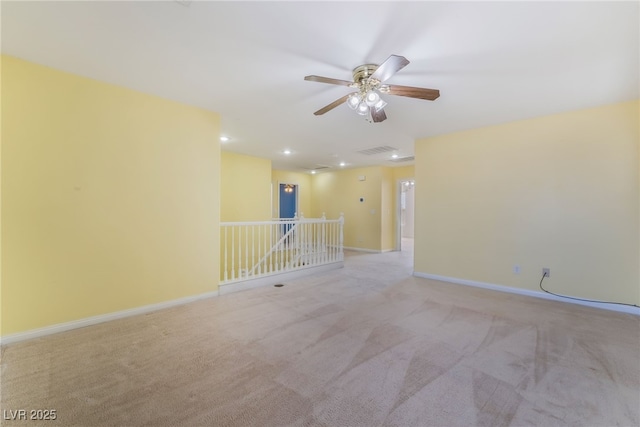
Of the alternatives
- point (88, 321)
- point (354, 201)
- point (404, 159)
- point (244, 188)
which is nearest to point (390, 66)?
point (88, 321)

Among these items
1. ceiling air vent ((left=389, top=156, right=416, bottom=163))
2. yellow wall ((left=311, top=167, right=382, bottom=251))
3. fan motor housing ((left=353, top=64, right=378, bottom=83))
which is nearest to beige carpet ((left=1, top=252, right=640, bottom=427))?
fan motor housing ((left=353, top=64, right=378, bottom=83))

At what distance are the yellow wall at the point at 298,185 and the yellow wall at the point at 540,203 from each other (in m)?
4.71

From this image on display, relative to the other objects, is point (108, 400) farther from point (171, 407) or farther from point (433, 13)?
point (433, 13)

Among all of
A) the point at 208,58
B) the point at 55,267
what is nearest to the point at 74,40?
the point at 208,58

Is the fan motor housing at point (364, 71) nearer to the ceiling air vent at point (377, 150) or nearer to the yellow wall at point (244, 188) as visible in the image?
the ceiling air vent at point (377, 150)

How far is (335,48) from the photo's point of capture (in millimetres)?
2125

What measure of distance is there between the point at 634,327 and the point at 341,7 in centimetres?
415

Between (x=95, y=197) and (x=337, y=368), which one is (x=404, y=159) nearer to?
(x=337, y=368)

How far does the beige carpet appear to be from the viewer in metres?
1.55

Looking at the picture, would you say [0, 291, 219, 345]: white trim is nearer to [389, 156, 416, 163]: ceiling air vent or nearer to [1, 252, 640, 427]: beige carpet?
[1, 252, 640, 427]: beige carpet

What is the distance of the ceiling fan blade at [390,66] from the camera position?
5.80 ft

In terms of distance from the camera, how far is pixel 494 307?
128 inches

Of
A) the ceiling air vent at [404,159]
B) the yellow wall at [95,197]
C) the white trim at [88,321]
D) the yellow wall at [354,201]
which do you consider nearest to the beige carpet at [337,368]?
the white trim at [88,321]

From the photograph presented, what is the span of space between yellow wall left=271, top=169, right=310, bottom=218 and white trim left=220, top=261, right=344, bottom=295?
3.33 metres
